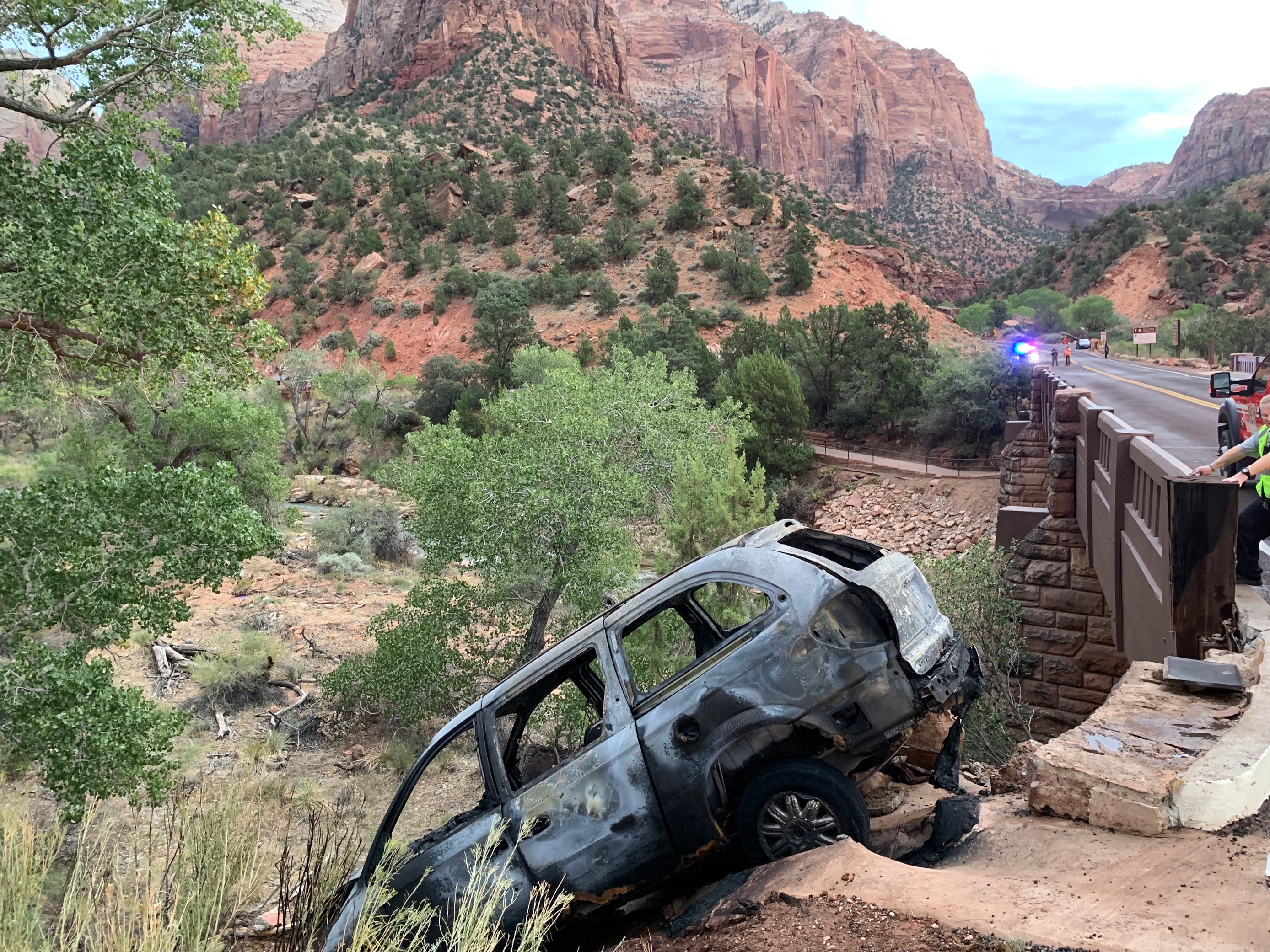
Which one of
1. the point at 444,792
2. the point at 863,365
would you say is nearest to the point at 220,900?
the point at 444,792

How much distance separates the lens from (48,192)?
6125 millimetres

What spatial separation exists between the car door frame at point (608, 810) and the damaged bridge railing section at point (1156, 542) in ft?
14.5

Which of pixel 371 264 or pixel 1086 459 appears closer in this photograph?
pixel 1086 459

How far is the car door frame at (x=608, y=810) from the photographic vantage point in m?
3.99

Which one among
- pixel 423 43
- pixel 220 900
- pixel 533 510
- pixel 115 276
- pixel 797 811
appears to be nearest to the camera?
pixel 220 900

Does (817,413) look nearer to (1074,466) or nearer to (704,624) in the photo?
(1074,466)

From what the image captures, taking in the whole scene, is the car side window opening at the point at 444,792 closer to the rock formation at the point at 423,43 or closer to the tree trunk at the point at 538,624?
the tree trunk at the point at 538,624

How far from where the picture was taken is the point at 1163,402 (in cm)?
1819

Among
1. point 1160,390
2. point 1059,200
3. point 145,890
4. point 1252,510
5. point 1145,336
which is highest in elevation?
point 1059,200

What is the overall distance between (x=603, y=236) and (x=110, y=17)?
4987cm

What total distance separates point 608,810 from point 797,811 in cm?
96

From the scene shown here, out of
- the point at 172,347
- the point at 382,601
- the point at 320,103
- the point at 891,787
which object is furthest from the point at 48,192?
the point at 320,103

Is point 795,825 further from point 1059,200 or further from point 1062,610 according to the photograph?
point 1059,200

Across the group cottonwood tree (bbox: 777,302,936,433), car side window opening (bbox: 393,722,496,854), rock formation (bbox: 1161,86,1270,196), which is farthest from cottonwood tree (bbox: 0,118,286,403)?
rock formation (bbox: 1161,86,1270,196)
